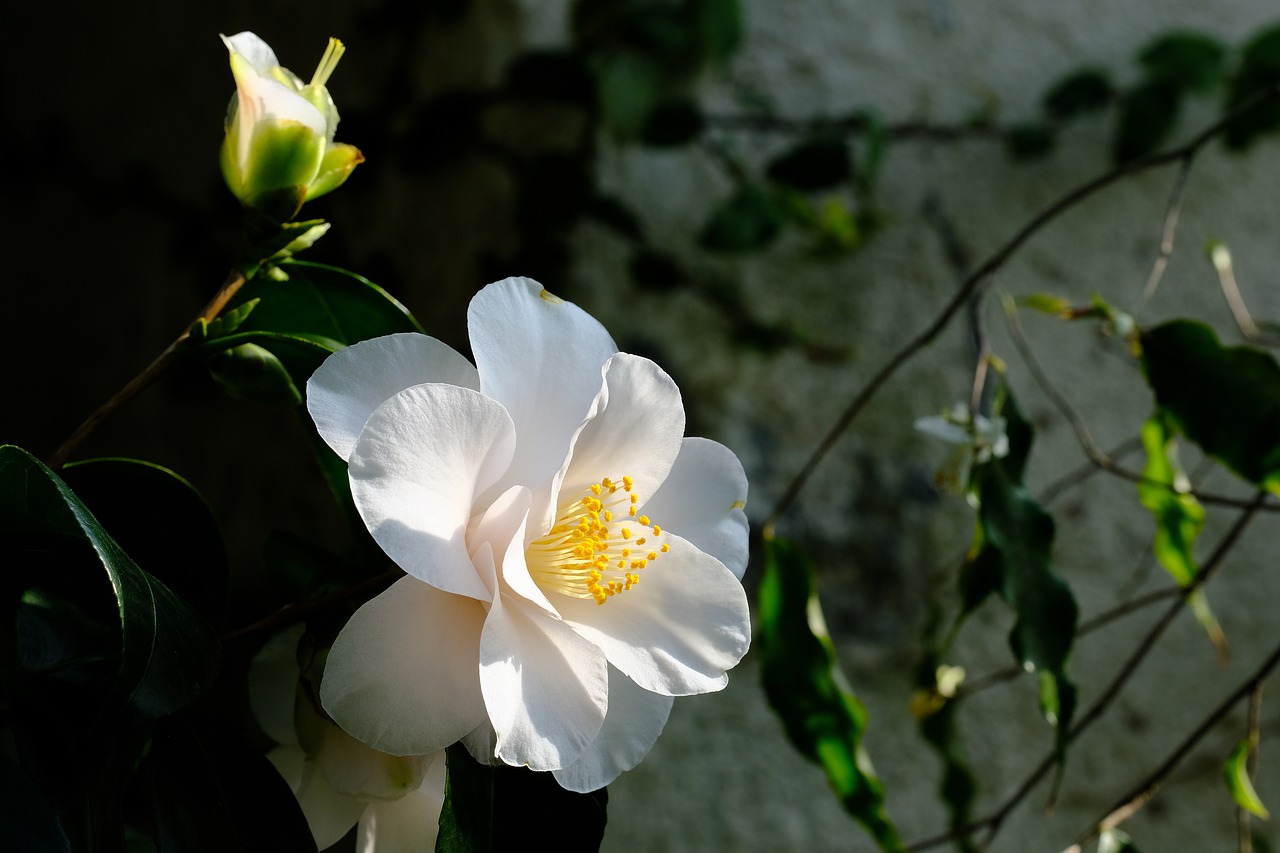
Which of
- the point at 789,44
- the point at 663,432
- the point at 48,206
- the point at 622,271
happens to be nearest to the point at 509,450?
the point at 663,432

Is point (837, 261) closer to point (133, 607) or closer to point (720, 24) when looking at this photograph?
point (720, 24)

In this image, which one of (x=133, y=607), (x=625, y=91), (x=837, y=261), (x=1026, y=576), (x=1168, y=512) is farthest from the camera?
(x=837, y=261)

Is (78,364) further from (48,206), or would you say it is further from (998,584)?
(998,584)

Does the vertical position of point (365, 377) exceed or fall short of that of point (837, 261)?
it exceeds it

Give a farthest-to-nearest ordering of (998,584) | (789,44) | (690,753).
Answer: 1. (789,44)
2. (690,753)
3. (998,584)

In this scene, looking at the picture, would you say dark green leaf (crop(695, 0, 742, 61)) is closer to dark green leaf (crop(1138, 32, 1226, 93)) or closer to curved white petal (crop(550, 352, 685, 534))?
dark green leaf (crop(1138, 32, 1226, 93))

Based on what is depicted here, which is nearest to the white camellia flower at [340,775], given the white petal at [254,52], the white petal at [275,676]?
the white petal at [275,676]

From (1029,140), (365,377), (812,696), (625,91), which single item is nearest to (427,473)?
(365,377)
